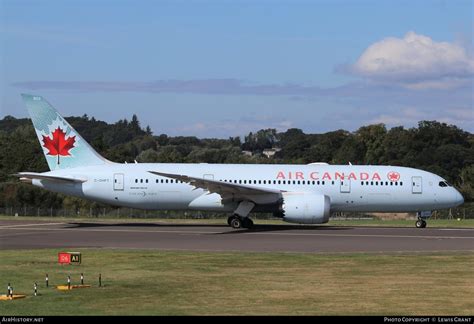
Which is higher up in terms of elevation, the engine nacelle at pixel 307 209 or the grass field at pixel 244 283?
the engine nacelle at pixel 307 209

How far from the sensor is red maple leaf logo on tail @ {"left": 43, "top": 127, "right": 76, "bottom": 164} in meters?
45.0

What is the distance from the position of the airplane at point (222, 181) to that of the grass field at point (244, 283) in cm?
1491

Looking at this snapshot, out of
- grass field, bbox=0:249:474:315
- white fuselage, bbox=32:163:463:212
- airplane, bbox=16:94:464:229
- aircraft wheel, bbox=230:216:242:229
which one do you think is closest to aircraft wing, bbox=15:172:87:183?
airplane, bbox=16:94:464:229

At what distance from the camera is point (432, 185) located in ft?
147

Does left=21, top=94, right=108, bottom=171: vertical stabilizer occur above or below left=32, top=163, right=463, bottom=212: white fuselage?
above

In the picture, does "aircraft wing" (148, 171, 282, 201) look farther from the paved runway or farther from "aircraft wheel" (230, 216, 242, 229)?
the paved runway

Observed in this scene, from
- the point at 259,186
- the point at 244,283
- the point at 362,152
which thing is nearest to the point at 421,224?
the point at 259,186

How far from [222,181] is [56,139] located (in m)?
9.21

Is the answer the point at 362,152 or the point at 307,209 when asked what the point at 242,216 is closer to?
the point at 307,209

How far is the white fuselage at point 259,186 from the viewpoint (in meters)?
43.9

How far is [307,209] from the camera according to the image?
135 feet

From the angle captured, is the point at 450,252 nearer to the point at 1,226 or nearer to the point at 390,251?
the point at 390,251

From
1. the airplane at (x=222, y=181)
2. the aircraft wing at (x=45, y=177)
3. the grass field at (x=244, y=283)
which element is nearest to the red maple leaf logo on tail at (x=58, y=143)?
the airplane at (x=222, y=181)

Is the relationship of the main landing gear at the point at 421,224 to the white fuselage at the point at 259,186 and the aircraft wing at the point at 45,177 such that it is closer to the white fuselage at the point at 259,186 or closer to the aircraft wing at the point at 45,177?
the white fuselage at the point at 259,186
